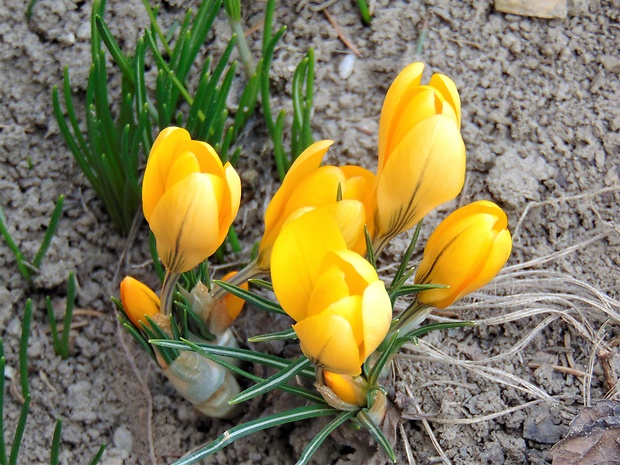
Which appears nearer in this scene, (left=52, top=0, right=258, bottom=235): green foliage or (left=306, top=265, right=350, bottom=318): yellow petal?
(left=306, top=265, right=350, bottom=318): yellow petal

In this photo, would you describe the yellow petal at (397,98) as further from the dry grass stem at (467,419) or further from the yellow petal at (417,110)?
the dry grass stem at (467,419)

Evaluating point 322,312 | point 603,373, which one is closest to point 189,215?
point 322,312

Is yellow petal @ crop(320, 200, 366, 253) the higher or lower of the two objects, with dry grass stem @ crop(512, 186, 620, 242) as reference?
higher

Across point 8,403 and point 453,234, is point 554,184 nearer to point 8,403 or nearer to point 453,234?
point 453,234

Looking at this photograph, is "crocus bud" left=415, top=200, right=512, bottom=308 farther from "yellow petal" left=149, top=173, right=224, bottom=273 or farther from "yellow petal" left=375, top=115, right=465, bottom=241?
"yellow petal" left=149, top=173, right=224, bottom=273

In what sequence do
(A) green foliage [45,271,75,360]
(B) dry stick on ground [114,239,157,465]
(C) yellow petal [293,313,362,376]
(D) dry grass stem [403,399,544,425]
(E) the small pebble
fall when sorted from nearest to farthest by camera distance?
(C) yellow petal [293,313,362,376], (D) dry grass stem [403,399,544,425], (A) green foliage [45,271,75,360], (B) dry stick on ground [114,239,157,465], (E) the small pebble

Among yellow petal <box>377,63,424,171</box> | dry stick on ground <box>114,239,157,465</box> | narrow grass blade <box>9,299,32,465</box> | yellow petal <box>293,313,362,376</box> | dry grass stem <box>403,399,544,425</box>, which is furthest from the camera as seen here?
dry stick on ground <box>114,239,157,465</box>

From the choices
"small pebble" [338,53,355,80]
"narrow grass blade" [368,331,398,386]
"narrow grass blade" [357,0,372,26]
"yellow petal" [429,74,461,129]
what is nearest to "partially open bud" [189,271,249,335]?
"narrow grass blade" [368,331,398,386]
